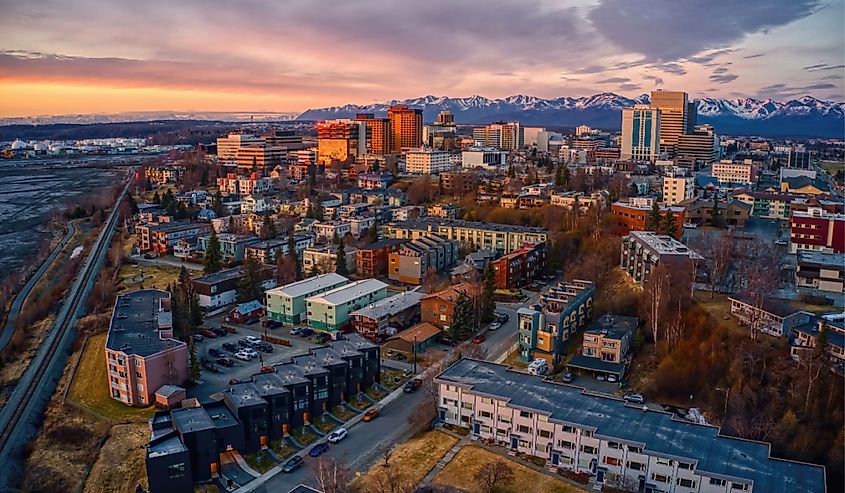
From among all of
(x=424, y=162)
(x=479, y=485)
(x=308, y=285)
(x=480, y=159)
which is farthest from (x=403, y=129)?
(x=479, y=485)

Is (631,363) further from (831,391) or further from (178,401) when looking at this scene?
(178,401)

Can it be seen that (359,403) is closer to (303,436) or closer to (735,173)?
(303,436)

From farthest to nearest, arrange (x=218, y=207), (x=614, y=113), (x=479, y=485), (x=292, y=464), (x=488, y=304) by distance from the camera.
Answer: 1. (x=614, y=113)
2. (x=218, y=207)
3. (x=488, y=304)
4. (x=292, y=464)
5. (x=479, y=485)

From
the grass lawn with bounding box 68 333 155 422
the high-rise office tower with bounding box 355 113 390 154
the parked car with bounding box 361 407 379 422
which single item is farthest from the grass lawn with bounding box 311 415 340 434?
the high-rise office tower with bounding box 355 113 390 154

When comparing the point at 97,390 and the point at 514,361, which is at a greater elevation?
the point at 514,361

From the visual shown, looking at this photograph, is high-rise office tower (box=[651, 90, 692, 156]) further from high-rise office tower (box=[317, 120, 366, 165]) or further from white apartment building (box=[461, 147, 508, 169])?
high-rise office tower (box=[317, 120, 366, 165])

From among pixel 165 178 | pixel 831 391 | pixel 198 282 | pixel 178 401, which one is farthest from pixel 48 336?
pixel 165 178
